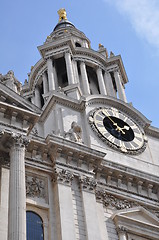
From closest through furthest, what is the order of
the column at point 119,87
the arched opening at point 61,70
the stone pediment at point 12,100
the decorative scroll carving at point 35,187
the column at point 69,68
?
the decorative scroll carving at point 35,187 → the stone pediment at point 12,100 → the column at point 69,68 → the column at point 119,87 → the arched opening at point 61,70

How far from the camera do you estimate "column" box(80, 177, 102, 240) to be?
72.2ft

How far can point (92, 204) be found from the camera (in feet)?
76.9

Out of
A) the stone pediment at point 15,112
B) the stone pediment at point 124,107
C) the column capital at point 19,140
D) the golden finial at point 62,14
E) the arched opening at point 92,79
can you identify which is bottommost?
the column capital at point 19,140

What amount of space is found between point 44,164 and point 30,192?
1.86 meters

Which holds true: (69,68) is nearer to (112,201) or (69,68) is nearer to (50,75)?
(50,75)

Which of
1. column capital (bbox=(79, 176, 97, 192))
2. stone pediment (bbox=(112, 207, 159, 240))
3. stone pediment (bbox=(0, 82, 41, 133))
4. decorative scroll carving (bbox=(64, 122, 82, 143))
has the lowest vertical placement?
stone pediment (bbox=(112, 207, 159, 240))

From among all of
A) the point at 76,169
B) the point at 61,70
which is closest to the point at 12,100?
the point at 76,169

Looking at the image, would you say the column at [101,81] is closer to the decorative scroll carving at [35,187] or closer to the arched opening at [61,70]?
the arched opening at [61,70]

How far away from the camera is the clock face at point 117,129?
2947 cm

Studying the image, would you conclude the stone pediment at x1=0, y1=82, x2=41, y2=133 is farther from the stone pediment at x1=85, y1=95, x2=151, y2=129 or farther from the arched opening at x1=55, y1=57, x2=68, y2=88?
the arched opening at x1=55, y1=57, x2=68, y2=88

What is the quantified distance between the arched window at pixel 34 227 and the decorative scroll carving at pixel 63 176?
2.05 m

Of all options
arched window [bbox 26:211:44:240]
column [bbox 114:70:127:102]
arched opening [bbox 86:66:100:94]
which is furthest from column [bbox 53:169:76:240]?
arched opening [bbox 86:66:100:94]

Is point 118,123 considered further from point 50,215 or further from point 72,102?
point 50,215

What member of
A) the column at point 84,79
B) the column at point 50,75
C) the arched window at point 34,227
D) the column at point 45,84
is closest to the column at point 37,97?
the column at point 45,84
